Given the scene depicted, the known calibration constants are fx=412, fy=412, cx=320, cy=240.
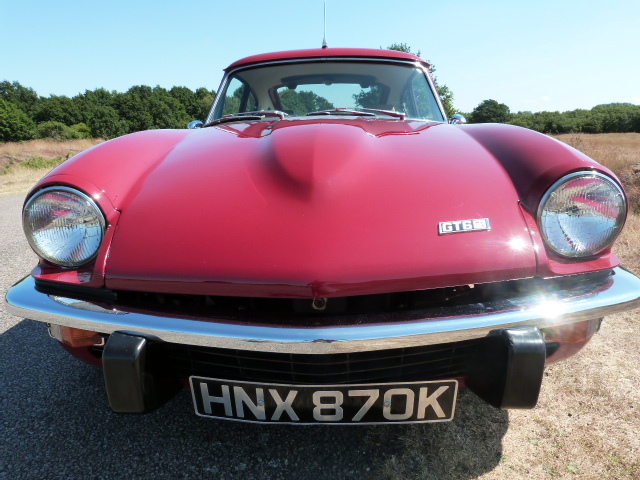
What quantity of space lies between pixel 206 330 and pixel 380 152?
2.75 ft

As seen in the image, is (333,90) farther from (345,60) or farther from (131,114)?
(131,114)

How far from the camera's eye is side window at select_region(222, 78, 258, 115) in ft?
8.68

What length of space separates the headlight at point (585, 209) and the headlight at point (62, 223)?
4.58 feet

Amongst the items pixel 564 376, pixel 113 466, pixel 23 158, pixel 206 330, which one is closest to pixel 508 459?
pixel 564 376

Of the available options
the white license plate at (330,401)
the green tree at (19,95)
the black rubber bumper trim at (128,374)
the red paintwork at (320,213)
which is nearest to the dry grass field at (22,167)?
the red paintwork at (320,213)

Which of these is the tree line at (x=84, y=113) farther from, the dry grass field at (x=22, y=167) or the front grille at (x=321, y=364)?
the front grille at (x=321, y=364)

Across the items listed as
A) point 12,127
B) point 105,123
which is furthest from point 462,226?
point 105,123

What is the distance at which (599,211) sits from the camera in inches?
49.8

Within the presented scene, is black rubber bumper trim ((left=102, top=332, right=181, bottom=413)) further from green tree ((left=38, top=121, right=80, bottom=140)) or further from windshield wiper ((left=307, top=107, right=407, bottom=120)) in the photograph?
green tree ((left=38, top=121, right=80, bottom=140))

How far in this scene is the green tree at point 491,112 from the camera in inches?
1340

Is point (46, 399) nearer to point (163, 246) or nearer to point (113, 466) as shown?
point (113, 466)

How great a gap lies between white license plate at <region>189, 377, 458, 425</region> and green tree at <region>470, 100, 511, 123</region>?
3609cm

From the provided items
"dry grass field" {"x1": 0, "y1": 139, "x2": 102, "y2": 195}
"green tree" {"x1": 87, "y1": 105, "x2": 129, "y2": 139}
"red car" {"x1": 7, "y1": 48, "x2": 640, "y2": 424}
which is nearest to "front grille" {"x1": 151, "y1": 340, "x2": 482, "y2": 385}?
"red car" {"x1": 7, "y1": 48, "x2": 640, "y2": 424}

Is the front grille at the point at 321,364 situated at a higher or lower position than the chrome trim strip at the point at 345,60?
lower
